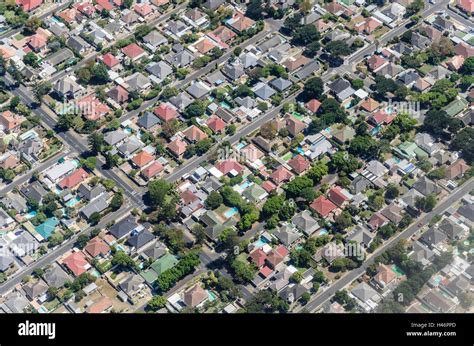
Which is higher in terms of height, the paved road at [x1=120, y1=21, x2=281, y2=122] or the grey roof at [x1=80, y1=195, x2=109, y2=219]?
the paved road at [x1=120, y1=21, x2=281, y2=122]

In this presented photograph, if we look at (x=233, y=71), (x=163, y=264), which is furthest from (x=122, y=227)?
(x=233, y=71)

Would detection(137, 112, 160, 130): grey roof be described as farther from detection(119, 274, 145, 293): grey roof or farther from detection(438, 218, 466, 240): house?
detection(438, 218, 466, 240): house

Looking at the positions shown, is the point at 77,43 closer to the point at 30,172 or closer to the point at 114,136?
the point at 114,136

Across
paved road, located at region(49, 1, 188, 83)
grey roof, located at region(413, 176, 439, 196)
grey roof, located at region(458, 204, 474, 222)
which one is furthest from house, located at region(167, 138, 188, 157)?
grey roof, located at region(458, 204, 474, 222)

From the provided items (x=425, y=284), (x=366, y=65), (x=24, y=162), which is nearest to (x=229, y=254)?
(x=425, y=284)

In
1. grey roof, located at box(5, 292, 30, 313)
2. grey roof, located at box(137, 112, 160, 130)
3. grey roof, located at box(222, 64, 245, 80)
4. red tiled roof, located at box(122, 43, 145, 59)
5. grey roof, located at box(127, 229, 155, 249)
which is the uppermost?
red tiled roof, located at box(122, 43, 145, 59)

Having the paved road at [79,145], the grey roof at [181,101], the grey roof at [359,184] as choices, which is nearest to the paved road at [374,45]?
the grey roof at [181,101]
